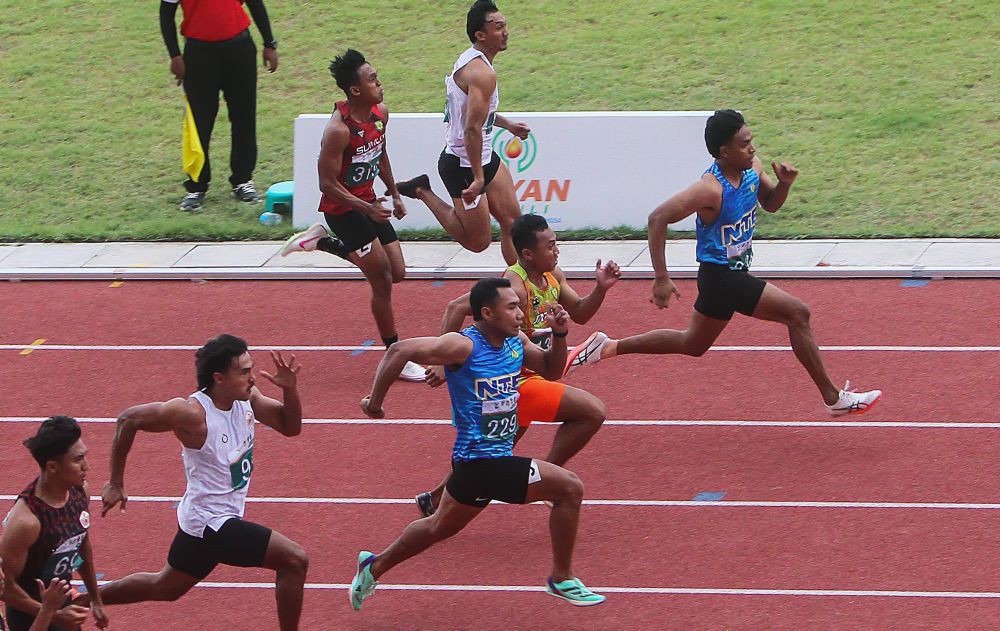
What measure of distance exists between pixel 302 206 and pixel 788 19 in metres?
7.23

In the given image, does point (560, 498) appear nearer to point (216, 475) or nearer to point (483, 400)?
point (483, 400)

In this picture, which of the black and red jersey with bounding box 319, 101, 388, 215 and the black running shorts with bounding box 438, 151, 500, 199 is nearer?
the black and red jersey with bounding box 319, 101, 388, 215

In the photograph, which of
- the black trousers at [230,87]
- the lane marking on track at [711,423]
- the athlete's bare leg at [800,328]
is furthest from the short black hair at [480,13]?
the black trousers at [230,87]

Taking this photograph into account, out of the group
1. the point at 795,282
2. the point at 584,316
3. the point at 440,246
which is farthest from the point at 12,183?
the point at 584,316

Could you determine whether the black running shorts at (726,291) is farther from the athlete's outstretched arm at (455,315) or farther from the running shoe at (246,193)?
the running shoe at (246,193)

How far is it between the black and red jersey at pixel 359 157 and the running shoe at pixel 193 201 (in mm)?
4863

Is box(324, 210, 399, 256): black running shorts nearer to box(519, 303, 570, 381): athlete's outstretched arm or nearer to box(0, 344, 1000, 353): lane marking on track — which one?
box(0, 344, 1000, 353): lane marking on track

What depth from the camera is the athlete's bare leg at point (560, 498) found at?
6559mm

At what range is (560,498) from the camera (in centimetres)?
660

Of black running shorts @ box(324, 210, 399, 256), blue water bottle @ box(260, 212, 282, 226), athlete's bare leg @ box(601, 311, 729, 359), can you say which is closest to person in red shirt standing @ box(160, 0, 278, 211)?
blue water bottle @ box(260, 212, 282, 226)

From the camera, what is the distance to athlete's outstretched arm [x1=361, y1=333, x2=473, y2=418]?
6.51 metres

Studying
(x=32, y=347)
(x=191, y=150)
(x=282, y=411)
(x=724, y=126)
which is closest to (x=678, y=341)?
(x=724, y=126)

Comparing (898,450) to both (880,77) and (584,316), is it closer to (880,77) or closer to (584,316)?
(584,316)

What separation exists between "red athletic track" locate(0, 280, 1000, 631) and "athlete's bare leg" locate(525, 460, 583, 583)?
434 mm
